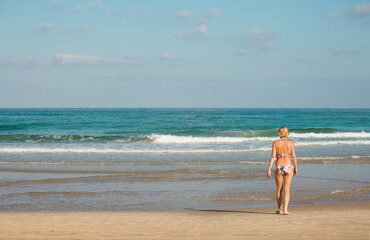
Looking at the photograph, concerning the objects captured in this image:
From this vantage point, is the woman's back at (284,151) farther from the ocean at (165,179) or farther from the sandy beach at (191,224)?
the ocean at (165,179)

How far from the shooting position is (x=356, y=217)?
737cm

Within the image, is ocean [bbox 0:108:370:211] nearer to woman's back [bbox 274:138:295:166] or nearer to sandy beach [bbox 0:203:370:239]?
sandy beach [bbox 0:203:370:239]

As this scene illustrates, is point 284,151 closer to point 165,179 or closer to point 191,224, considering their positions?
point 191,224

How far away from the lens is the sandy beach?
6.18 meters

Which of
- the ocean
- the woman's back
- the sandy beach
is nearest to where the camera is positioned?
the sandy beach

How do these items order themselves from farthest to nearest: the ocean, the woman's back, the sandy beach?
1. the ocean
2. the woman's back
3. the sandy beach

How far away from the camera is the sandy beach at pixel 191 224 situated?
6176 millimetres

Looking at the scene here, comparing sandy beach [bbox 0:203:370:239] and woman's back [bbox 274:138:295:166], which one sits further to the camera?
woman's back [bbox 274:138:295:166]

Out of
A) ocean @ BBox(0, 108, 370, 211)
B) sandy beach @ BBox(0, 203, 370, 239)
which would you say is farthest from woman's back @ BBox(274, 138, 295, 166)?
ocean @ BBox(0, 108, 370, 211)

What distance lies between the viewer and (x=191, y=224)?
6.93 metres

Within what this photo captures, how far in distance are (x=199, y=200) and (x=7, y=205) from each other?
4.27 meters

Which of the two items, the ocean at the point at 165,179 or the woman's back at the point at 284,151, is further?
the ocean at the point at 165,179

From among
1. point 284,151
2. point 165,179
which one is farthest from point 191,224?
point 165,179

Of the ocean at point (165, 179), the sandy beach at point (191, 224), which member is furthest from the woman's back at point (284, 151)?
the ocean at point (165, 179)
